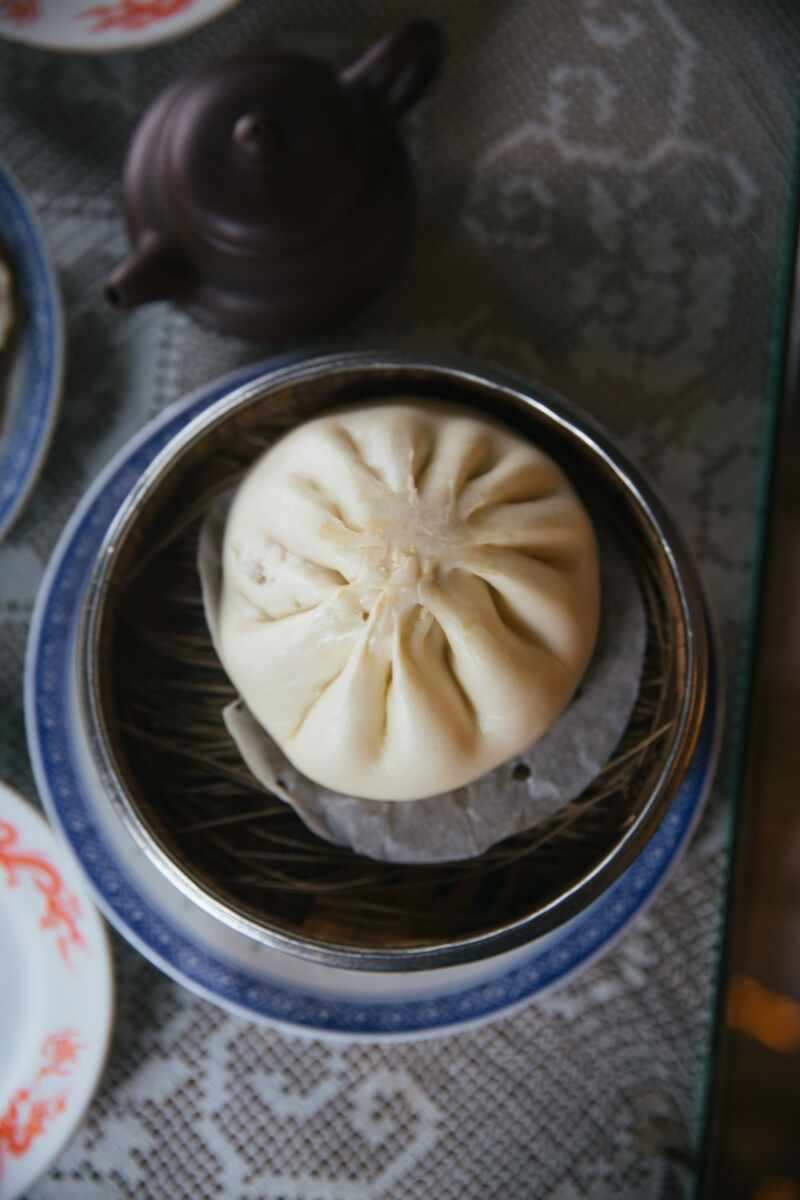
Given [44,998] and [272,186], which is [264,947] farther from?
[272,186]

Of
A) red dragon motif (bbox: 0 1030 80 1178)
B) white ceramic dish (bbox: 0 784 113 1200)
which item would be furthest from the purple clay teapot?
red dragon motif (bbox: 0 1030 80 1178)

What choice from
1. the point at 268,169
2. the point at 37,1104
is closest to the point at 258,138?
the point at 268,169

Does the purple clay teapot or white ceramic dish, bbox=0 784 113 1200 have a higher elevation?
the purple clay teapot

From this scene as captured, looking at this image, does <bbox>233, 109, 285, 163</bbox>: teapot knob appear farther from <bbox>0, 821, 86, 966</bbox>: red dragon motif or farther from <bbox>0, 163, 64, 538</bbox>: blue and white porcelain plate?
<bbox>0, 821, 86, 966</bbox>: red dragon motif

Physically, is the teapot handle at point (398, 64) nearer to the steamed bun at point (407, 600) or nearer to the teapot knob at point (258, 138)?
the teapot knob at point (258, 138)

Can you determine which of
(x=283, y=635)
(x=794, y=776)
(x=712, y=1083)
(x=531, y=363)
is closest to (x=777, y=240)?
(x=531, y=363)

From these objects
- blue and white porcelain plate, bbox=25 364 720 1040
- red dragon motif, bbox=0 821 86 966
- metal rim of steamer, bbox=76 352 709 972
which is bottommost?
red dragon motif, bbox=0 821 86 966
